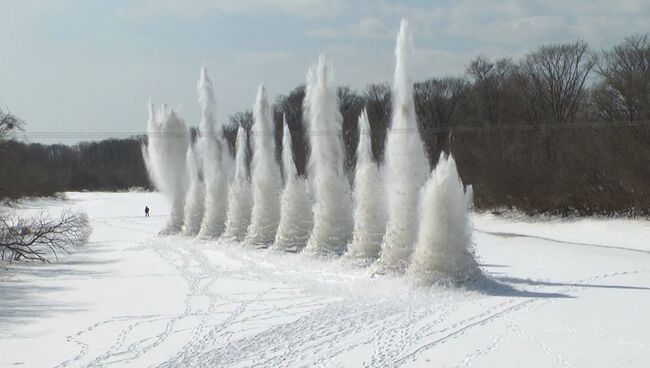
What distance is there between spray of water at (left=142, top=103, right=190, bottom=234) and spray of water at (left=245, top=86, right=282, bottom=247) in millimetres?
9320

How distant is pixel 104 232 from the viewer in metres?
42.6

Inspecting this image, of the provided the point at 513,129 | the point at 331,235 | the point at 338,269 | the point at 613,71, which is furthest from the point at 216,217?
the point at 613,71

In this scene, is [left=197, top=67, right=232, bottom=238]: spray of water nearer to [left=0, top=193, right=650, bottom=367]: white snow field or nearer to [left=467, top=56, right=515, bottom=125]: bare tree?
[left=0, top=193, right=650, bottom=367]: white snow field

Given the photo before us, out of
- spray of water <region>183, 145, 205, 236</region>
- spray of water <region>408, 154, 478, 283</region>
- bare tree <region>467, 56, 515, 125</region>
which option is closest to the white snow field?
spray of water <region>408, 154, 478, 283</region>

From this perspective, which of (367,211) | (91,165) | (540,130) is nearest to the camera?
(367,211)

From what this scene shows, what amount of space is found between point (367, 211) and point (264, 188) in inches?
316

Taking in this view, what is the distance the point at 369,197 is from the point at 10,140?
28236 mm

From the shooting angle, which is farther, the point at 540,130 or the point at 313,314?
the point at 540,130

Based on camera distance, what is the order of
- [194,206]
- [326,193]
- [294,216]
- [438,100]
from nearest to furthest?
[326,193] < [294,216] < [194,206] < [438,100]

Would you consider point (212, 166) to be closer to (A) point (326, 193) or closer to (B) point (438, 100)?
(A) point (326, 193)

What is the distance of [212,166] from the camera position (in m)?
33.9

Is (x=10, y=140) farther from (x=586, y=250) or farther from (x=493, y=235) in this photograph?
(x=586, y=250)

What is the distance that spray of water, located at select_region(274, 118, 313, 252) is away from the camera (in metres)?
26.0

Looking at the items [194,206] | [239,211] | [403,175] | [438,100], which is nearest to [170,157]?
[194,206]
